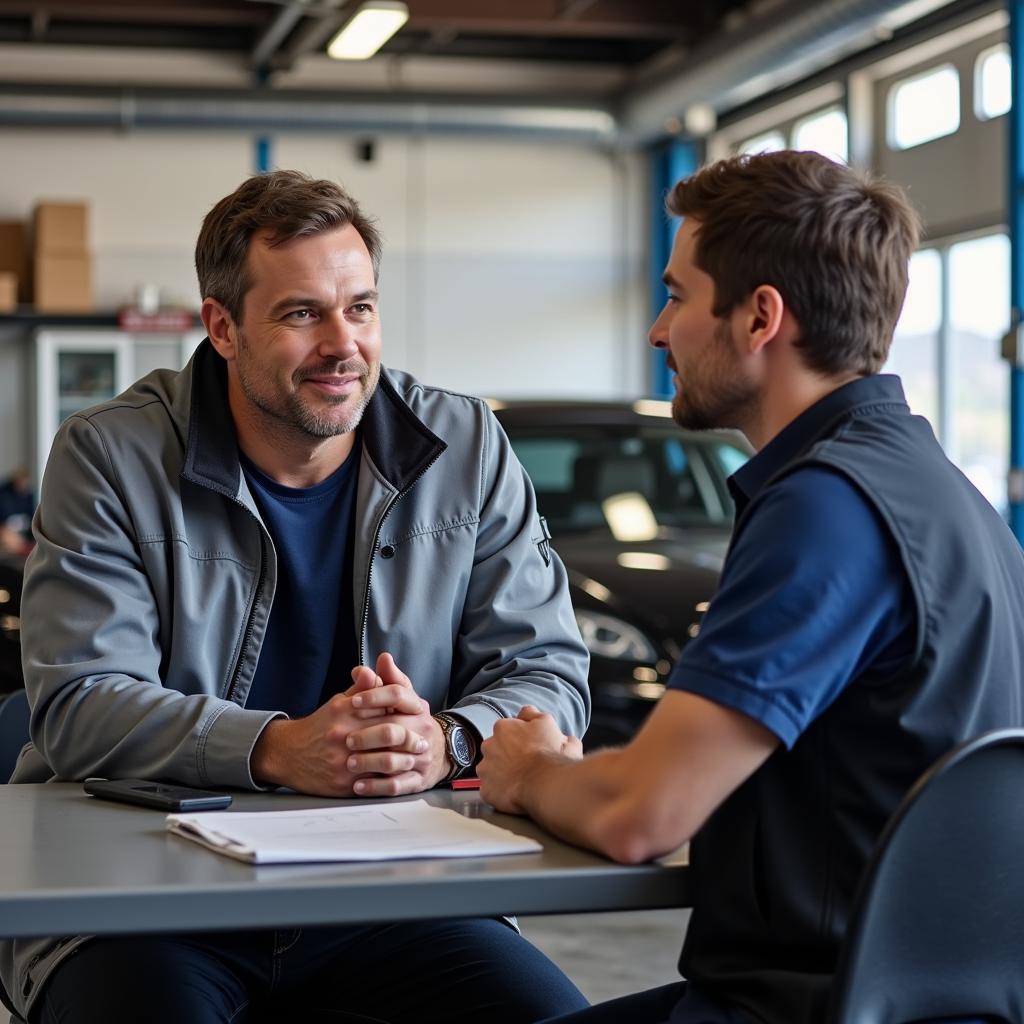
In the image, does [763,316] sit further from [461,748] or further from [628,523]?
[628,523]

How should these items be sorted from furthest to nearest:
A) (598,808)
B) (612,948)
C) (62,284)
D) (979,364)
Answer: (62,284) < (979,364) < (612,948) < (598,808)

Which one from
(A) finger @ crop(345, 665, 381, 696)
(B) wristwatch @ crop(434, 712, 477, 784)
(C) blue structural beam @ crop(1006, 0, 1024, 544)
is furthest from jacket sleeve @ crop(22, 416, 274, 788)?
(C) blue structural beam @ crop(1006, 0, 1024, 544)

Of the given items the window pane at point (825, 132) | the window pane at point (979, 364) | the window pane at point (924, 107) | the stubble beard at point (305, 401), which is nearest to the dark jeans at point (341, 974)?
the stubble beard at point (305, 401)

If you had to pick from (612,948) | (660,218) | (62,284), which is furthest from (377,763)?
(660,218)

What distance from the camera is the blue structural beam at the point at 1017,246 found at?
8.90 meters

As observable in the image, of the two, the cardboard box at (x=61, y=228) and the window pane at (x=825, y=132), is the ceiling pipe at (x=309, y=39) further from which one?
the window pane at (x=825, y=132)

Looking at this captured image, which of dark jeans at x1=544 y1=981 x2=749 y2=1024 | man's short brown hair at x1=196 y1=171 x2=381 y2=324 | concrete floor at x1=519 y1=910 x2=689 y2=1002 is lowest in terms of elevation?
concrete floor at x1=519 y1=910 x2=689 y2=1002

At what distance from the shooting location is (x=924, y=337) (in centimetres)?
1132

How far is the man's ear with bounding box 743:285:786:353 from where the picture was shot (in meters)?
1.62

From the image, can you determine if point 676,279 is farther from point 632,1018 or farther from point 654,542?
point 654,542

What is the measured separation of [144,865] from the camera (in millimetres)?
1445

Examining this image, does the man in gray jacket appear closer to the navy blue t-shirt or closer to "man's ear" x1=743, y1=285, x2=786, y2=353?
the navy blue t-shirt

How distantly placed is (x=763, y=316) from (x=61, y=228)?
12.5 meters

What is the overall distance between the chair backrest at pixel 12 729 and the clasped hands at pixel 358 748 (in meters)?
0.56
